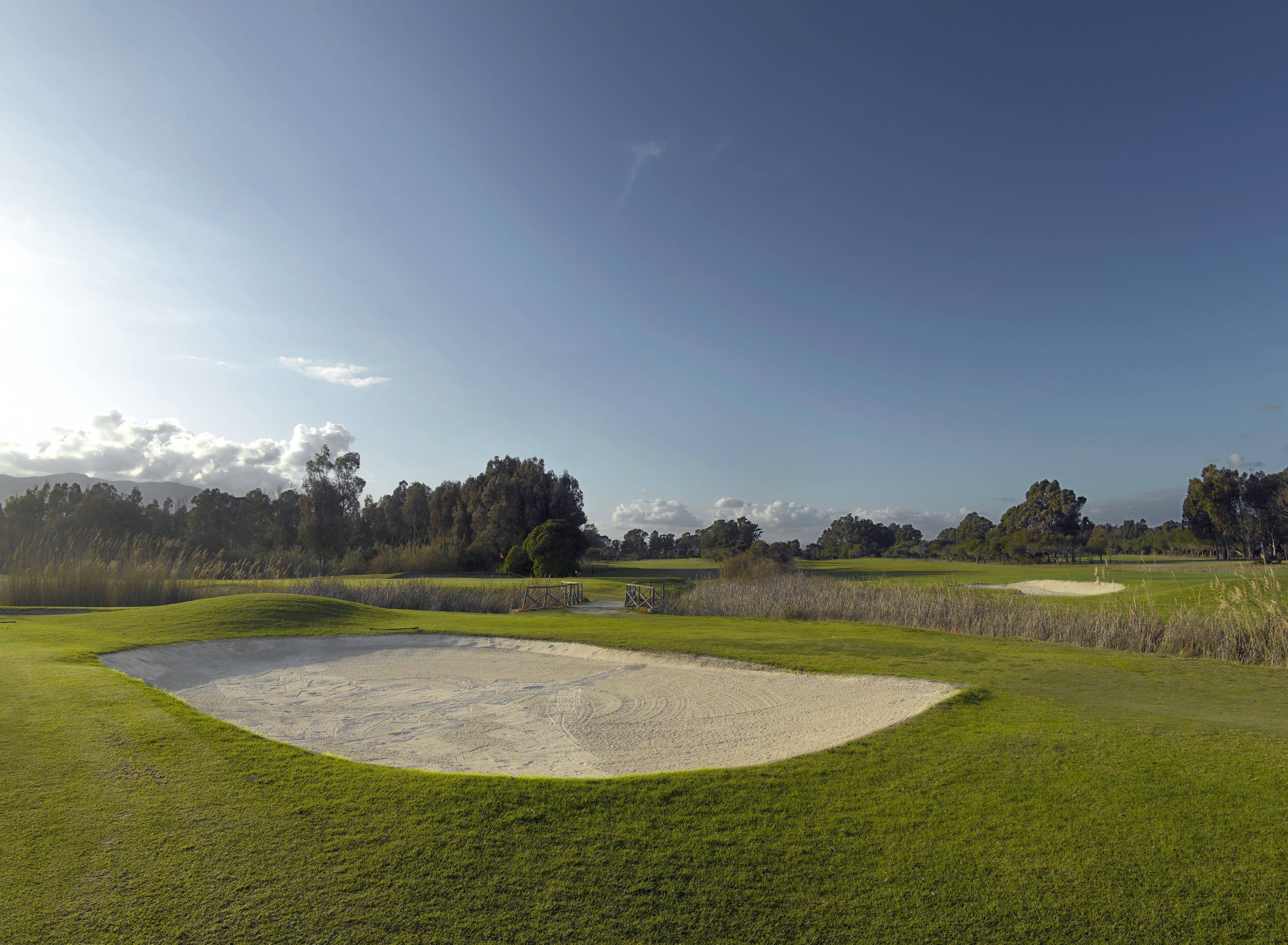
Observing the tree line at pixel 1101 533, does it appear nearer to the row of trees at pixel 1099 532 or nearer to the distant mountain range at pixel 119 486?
the row of trees at pixel 1099 532

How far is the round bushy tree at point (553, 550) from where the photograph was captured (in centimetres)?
3669

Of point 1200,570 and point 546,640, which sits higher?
point 1200,570

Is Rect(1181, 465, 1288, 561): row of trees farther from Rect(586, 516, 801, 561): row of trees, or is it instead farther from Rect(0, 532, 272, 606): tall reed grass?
Rect(0, 532, 272, 606): tall reed grass

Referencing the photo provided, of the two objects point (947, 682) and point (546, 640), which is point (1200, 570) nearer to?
point (947, 682)

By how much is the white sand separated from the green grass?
48.2 inches

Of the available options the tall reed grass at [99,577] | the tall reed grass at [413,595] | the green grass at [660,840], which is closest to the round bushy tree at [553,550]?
the tall reed grass at [413,595]

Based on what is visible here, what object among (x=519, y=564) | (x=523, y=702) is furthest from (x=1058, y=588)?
(x=519, y=564)

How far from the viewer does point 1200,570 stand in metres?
24.6

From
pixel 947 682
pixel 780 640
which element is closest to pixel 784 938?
pixel 947 682

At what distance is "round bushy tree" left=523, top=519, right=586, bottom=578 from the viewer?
36.7 metres

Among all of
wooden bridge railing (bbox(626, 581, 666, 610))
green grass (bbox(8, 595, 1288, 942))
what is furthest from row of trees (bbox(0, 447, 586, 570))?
green grass (bbox(8, 595, 1288, 942))

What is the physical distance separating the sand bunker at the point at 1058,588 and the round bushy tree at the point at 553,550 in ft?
69.1

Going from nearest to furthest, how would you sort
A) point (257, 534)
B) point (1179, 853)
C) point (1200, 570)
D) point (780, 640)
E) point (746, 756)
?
point (1179, 853) < point (746, 756) < point (780, 640) < point (1200, 570) < point (257, 534)

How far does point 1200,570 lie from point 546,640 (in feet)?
86.6
